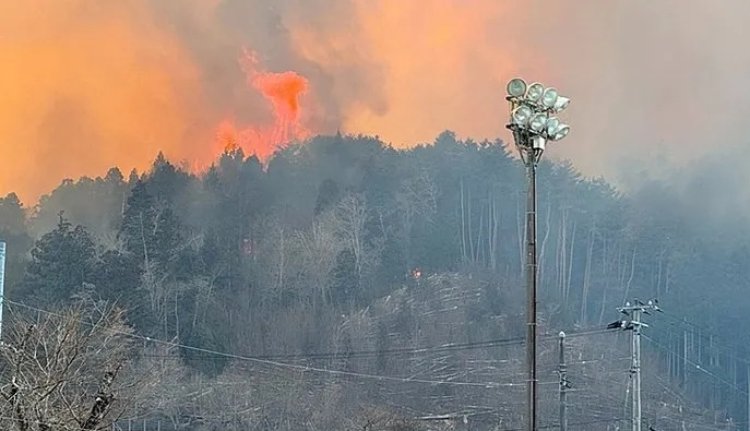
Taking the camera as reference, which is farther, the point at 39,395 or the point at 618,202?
the point at 618,202

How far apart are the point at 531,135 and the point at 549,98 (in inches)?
18.5

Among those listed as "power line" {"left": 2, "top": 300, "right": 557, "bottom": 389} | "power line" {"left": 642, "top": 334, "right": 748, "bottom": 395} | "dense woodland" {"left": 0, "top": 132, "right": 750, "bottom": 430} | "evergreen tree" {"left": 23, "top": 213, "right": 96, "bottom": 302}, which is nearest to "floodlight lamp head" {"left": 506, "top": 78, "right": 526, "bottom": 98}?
"dense woodland" {"left": 0, "top": 132, "right": 750, "bottom": 430}

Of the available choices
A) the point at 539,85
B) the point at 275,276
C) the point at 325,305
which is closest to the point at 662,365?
the point at 325,305

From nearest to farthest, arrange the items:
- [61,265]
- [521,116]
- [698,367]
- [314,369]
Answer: [521,116] < [314,369] < [61,265] < [698,367]

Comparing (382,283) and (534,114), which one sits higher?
(382,283)

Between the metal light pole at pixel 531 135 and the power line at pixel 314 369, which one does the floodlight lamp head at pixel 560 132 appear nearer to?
the metal light pole at pixel 531 135

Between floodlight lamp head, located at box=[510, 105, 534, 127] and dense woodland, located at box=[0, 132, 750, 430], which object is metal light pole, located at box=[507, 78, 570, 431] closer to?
floodlight lamp head, located at box=[510, 105, 534, 127]

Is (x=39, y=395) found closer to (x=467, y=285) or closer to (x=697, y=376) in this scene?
(x=467, y=285)

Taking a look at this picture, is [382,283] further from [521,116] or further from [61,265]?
[521,116]

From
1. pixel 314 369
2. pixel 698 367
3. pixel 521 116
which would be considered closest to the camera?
pixel 521 116

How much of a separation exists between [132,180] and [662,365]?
4685cm

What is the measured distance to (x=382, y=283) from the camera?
246ft

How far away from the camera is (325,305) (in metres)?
72.6

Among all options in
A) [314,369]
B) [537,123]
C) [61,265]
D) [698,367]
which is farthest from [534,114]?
[698,367]
